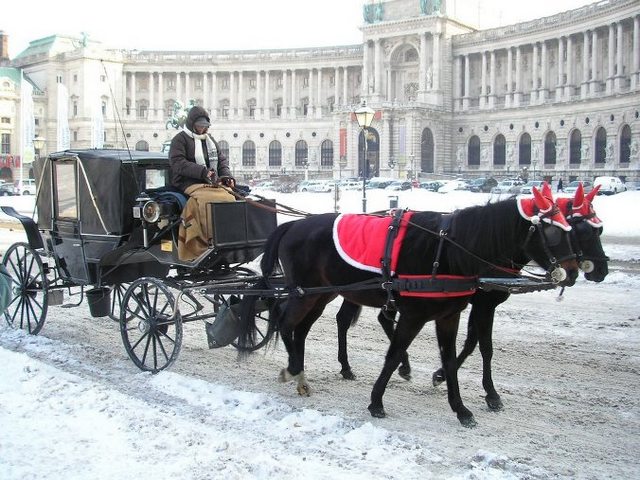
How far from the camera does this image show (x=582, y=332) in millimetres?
9367

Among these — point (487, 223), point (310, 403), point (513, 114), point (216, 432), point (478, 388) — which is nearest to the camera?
point (216, 432)

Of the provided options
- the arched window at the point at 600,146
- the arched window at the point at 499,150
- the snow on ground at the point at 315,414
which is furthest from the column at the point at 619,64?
the snow on ground at the point at 315,414

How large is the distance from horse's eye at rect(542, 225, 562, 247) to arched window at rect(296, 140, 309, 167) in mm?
83539

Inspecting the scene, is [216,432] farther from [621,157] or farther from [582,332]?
[621,157]

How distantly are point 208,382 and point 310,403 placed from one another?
1.12 m

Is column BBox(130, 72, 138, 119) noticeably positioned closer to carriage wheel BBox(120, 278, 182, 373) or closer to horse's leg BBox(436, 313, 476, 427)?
carriage wheel BBox(120, 278, 182, 373)

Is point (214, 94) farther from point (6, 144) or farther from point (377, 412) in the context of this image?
point (377, 412)

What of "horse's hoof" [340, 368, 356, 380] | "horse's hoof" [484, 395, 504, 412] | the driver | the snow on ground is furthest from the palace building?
"horse's hoof" [484, 395, 504, 412]

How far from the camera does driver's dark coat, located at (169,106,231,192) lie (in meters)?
7.80

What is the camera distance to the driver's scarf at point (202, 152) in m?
8.12

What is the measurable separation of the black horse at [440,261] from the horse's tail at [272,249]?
0.36 meters

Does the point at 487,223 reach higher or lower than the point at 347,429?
higher

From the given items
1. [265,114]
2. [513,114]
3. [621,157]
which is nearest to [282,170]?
[265,114]

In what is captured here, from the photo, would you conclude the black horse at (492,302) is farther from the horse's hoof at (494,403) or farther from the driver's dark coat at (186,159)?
the driver's dark coat at (186,159)
